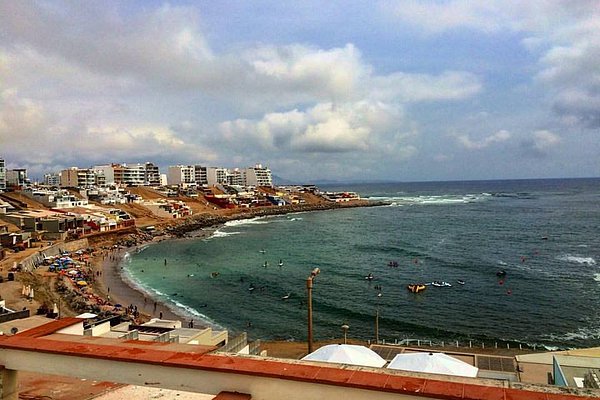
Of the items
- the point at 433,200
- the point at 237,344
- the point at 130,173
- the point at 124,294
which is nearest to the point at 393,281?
the point at 124,294

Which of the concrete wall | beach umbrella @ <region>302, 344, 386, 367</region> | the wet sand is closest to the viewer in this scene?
beach umbrella @ <region>302, 344, 386, 367</region>

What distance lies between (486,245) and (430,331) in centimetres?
3564

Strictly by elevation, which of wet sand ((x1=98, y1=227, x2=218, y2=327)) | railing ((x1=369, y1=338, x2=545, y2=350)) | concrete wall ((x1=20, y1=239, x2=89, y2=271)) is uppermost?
concrete wall ((x1=20, y1=239, x2=89, y2=271))

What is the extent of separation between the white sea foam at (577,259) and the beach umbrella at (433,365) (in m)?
40.9

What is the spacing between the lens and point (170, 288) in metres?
39.2

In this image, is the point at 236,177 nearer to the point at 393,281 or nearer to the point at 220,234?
the point at 220,234

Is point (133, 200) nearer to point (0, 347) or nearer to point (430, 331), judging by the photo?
point (430, 331)

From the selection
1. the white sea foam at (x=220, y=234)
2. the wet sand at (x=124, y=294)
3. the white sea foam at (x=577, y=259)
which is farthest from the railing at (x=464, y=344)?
the white sea foam at (x=220, y=234)

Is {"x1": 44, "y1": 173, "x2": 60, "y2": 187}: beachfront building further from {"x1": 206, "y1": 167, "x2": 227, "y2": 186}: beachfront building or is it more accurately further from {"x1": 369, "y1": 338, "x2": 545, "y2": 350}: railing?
{"x1": 369, "y1": 338, "x2": 545, "y2": 350}: railing

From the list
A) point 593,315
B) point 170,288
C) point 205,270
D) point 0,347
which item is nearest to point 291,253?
point 205,270

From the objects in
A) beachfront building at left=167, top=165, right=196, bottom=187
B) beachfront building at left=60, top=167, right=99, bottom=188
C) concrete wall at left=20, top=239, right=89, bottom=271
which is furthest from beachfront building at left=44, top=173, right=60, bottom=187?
concrete wall at left=20, top=239, right=89, bottom=271

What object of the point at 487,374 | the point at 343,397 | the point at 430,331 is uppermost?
the point at 343,397

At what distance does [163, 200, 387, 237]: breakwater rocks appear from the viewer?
256ft

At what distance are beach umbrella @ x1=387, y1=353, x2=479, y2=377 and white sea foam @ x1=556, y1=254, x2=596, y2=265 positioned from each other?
40.9 m
